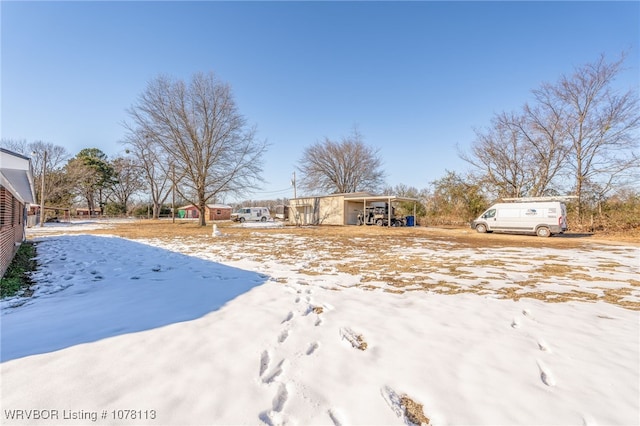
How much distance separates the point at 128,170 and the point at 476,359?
162 ft

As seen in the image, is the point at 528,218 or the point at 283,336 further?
the point at 528,218

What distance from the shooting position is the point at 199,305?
346 cm

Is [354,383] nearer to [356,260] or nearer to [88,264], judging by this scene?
[356,260]

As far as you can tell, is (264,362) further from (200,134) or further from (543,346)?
(200,134)

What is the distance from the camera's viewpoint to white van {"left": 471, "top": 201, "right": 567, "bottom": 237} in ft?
43.4

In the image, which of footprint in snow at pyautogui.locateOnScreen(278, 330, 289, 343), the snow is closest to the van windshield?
the snow

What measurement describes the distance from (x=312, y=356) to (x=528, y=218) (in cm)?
1603

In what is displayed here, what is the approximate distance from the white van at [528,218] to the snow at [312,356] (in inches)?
443

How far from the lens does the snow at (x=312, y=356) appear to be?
1.61 m

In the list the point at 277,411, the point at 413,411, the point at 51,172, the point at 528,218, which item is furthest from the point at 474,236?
the point at 51,172

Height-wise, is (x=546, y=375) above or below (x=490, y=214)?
below

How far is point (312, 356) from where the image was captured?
7.36ft

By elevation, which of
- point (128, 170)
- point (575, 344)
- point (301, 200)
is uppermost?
point (128, 170)

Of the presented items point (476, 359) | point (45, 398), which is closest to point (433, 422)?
point (476, 359)
